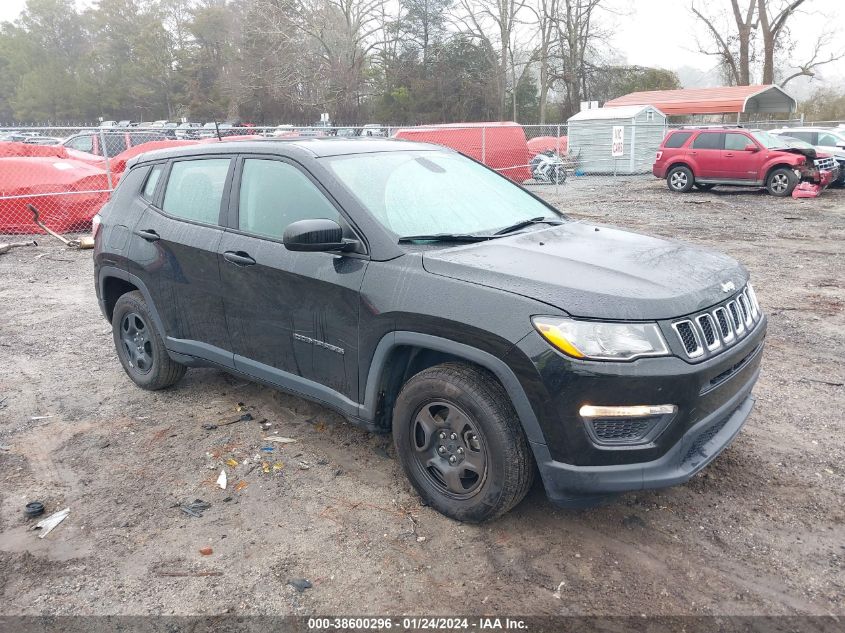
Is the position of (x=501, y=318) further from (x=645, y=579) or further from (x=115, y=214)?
(x=115, y=214)

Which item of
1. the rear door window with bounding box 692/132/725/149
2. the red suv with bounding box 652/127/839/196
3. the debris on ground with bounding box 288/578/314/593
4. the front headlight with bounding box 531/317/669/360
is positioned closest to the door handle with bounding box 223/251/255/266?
the debris on ground with bounding box 288/578/314/593

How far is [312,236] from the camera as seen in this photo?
3.16 metres

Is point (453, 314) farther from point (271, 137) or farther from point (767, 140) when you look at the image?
point (767, 140)

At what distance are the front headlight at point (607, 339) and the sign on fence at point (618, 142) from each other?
22825 mm

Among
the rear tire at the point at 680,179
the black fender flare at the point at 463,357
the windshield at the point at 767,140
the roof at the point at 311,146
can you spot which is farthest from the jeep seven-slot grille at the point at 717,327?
the rear tire at the point at 680,179

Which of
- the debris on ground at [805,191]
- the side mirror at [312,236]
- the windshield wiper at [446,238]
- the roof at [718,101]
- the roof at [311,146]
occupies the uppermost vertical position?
the roof at [718,101]

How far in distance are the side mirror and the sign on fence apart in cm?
2257

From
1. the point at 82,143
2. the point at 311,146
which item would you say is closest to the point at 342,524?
the point at 311,146

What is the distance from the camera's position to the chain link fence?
11984 millimetres

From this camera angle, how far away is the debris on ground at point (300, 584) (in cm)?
281

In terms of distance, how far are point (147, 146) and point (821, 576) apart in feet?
51.9

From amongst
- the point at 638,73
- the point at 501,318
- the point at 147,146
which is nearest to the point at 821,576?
the point at 501,318

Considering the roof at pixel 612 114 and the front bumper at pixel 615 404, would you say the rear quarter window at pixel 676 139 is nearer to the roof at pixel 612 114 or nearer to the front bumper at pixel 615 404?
the roof at pixel 612 114

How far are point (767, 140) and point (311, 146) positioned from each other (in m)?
16.4
